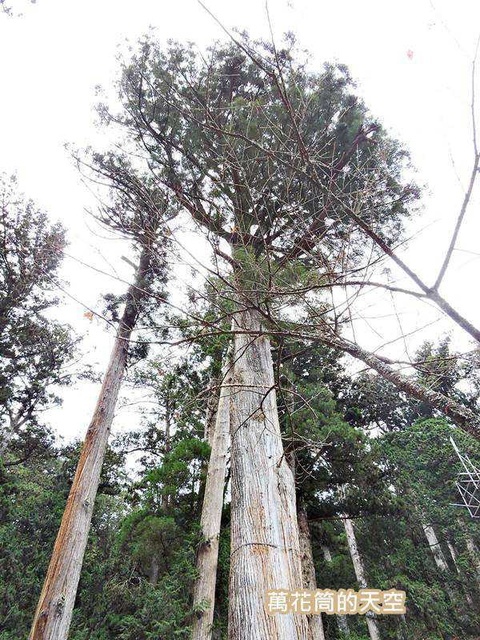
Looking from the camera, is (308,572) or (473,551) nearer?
(308,572)

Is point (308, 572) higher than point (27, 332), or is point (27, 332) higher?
point (27, 332)

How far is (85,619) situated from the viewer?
4.20 meters

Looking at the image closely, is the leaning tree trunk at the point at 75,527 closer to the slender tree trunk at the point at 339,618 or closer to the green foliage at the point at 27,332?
the green foliage at the point at 27,332

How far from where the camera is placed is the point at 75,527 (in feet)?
12.1

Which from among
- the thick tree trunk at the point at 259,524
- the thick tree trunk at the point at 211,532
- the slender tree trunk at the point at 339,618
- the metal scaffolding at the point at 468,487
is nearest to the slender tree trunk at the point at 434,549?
the metal scaffolding at the point at 468,487

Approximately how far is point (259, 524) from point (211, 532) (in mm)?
3446

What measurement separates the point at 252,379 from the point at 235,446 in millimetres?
538

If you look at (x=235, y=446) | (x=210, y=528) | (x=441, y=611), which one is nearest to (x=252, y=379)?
(x=235, y=446)

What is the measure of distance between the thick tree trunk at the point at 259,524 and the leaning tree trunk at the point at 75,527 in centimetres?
102

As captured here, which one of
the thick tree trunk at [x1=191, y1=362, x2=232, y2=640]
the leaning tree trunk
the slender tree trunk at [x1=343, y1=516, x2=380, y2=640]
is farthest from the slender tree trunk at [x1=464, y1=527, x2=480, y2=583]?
the leaning tree trunk

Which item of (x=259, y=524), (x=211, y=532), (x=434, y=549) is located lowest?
(x=259, y=524)

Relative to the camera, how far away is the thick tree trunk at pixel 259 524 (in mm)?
1567

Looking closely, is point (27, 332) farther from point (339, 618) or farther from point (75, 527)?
point (339, 618)

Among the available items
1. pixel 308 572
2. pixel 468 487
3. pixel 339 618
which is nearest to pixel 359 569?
pixel 339 618
